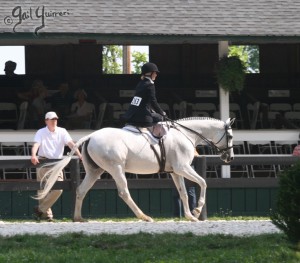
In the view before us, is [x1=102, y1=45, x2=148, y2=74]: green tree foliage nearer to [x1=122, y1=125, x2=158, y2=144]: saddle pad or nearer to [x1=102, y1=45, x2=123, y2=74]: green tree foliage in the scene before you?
[x1=102, y1=45, x2=123, y2=74]: green tree foliage

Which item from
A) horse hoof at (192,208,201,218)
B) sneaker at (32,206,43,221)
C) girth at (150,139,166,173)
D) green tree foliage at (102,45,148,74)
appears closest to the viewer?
horse hoof at (192,208,201,218)

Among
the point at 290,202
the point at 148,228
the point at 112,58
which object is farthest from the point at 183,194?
the point at 112,58

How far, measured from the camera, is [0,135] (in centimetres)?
2309

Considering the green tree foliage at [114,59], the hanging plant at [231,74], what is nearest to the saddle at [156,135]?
the hanging plant at [231,74]

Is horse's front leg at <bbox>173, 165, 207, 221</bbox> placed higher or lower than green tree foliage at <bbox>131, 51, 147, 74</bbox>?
lower

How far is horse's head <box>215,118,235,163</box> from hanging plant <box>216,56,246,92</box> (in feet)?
10.2

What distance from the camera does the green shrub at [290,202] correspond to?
12.7 m

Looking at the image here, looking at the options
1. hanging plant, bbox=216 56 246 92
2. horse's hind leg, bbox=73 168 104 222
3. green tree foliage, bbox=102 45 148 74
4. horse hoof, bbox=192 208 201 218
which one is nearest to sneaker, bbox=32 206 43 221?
horse's hind leg, bbox=73 168 104 222

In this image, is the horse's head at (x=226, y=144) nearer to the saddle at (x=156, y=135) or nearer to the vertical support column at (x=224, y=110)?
the saddle at (x=156, y=135)

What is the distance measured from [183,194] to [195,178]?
12.5 inches

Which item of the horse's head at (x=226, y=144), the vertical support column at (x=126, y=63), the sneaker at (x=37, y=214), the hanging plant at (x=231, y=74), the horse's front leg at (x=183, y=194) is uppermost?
the vertical support column at (x=126, y=63)

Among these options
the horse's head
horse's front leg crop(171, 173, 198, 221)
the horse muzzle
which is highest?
the horse's head

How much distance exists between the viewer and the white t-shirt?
67.4 ft

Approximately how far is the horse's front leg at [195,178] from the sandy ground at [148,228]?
1097mm
